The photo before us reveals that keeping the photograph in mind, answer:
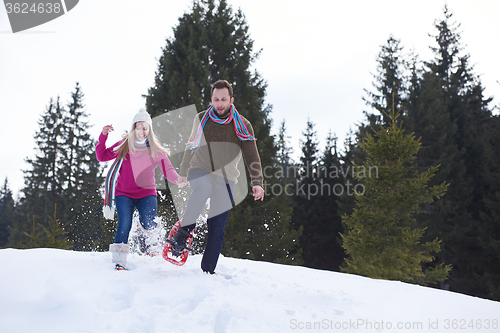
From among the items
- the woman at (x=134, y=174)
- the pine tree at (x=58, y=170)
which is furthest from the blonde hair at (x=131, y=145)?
the pine tree at (x=58, y=170)

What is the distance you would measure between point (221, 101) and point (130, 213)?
5.32 ft

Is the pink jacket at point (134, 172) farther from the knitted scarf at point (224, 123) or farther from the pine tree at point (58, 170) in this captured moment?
the pine tree at point (58, 170)

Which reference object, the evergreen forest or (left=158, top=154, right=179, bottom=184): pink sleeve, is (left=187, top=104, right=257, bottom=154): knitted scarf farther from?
the evergreen forest

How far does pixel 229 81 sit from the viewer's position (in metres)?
14.0

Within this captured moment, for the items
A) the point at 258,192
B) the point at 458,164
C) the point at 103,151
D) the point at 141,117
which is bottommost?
the point at 258,192

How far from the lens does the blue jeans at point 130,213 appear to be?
395cm

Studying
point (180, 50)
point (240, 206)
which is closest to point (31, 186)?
point (180, 50)

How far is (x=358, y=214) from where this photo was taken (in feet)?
34.4

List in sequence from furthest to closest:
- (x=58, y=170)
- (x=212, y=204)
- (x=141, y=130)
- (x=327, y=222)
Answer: (x=58, y=170), (x=327, y=222), (x=141, y=130), (x=212, y=204)

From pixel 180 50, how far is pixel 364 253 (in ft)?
34.2

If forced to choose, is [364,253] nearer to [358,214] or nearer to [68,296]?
[358,214]

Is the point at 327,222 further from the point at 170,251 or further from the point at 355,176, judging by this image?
the point at 170,251

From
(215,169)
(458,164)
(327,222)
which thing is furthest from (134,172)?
(327,222)

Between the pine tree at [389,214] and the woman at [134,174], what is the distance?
7.07 meters
